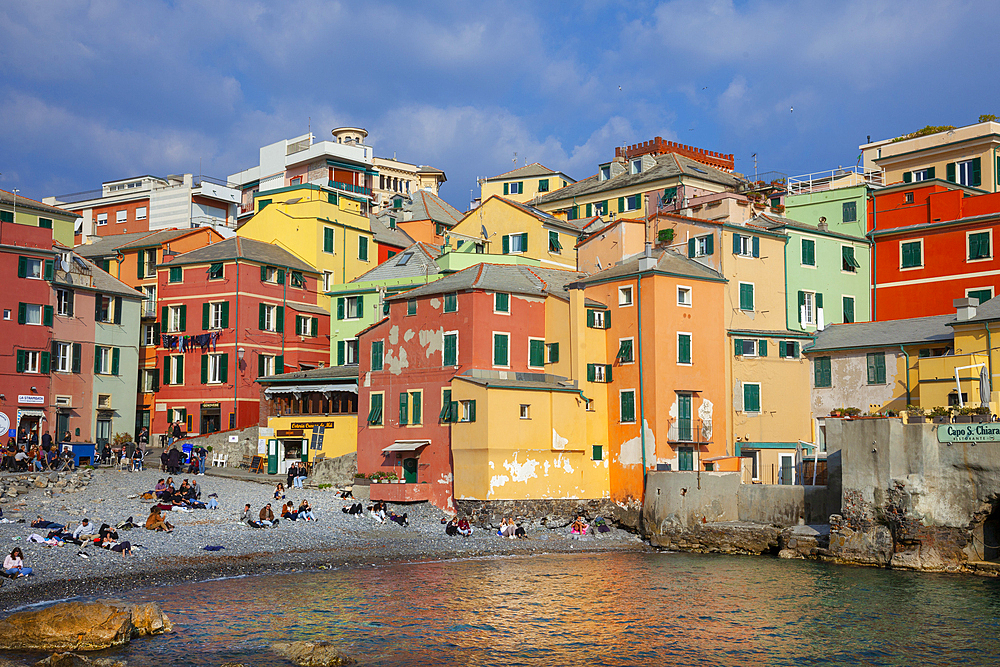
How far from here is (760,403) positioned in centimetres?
5850

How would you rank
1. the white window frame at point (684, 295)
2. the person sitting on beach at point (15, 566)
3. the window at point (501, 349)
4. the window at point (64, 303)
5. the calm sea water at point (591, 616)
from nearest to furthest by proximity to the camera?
the calm sea water at point (591, 616) < the person sitting on beach at point (15, 566) < the window at point (501, 349) < the white window frame at point (684, 295) < the window at point (64, 303)

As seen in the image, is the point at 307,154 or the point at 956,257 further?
the point at 307,154

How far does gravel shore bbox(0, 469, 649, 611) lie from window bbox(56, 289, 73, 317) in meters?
14.4

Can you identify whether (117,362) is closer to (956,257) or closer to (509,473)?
(509,473)

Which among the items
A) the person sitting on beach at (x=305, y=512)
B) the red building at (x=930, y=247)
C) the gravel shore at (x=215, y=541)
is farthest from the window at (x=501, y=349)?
the red building at (x=930, y=247)

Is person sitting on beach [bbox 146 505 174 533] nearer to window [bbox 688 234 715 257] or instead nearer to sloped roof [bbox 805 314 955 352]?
window [bbox 688 234 715 257]

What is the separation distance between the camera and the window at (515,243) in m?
71.2

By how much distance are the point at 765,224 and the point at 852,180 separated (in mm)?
19767

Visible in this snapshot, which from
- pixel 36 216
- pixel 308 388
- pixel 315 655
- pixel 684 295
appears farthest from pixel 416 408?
pixel 36 216

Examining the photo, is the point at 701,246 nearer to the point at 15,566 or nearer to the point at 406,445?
the point at 406,445

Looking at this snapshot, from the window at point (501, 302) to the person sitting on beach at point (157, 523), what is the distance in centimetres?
2083

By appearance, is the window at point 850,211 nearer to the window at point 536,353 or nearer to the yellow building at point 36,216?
the window at point 536,353

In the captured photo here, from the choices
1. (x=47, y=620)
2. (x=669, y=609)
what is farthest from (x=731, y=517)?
(x=47, y=620)

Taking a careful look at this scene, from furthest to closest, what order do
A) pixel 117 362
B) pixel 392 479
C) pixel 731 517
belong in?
pixel 117 362 < pixel 392 479 < pixel 731 517
